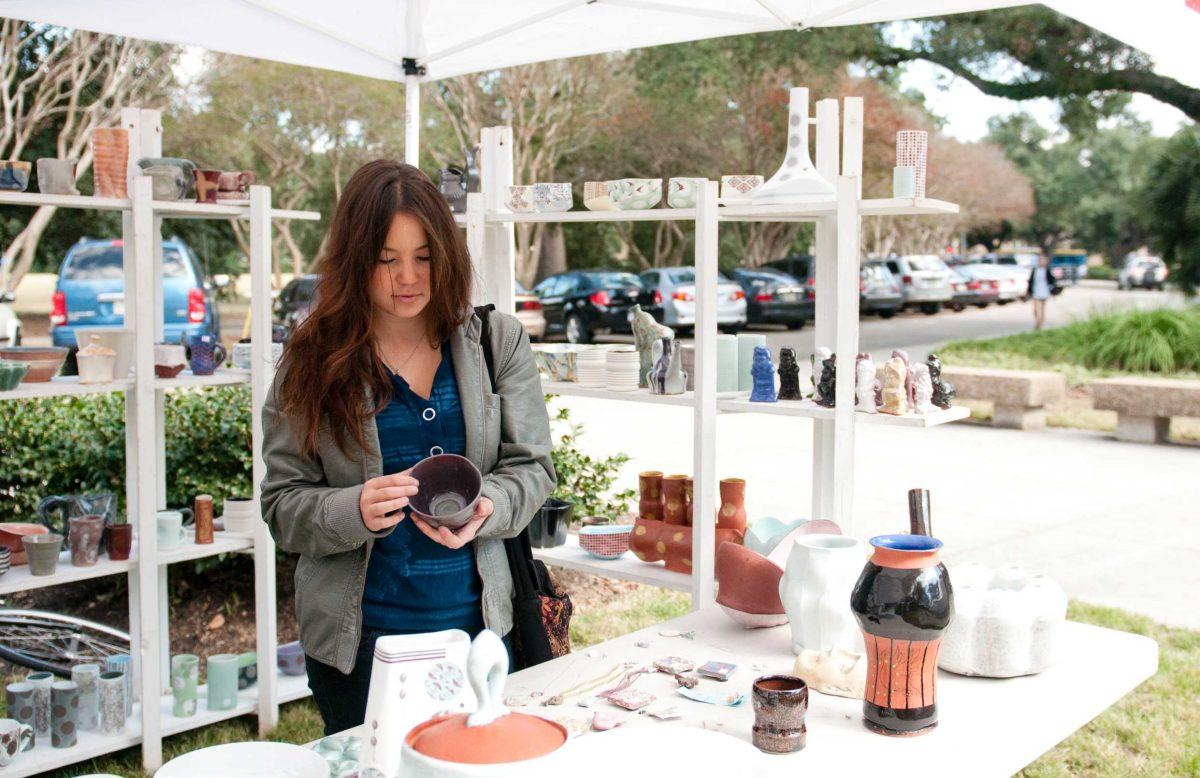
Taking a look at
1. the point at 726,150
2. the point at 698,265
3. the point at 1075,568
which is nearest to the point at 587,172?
the point at 726,150

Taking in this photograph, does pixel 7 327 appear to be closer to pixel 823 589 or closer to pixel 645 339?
pixel 645 339

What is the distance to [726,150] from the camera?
2547cm

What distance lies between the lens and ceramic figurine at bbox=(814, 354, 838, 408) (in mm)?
3543

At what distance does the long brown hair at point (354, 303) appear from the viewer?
2117 millimetres

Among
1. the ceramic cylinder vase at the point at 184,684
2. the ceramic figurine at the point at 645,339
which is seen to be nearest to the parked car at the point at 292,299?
the ceramic cylinder vase at the point at 184,684

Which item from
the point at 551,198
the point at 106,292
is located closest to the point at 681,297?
the point at 106,292

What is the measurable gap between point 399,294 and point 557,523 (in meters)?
2.26

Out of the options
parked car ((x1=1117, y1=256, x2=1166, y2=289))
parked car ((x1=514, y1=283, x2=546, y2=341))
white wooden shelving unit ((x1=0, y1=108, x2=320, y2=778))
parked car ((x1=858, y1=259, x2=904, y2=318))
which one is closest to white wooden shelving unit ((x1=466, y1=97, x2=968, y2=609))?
white wooden shelving unit ((x1=0, y1=108, x2=320, y2=778))

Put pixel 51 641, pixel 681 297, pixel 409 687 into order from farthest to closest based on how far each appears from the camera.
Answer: pixel 681 297 → pixel 51 641 → pixel 409 687

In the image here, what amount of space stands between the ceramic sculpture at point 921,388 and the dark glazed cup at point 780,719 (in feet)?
5.74

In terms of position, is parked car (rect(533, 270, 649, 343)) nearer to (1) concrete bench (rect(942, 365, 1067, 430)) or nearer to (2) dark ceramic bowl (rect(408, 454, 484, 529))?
(1) concrete bench (rect(942, 365, 1067, 430))

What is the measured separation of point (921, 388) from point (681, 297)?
15.8 m

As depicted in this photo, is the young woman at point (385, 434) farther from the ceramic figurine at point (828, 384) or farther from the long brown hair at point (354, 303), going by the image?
the ceramic figurine at point (828, 384)

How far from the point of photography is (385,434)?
2.21 meters
